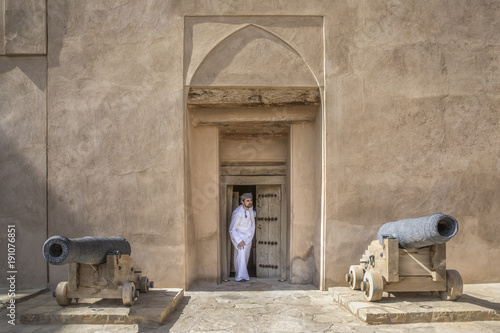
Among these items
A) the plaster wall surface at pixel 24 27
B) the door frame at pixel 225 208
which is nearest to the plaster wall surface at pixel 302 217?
the door frame at pixel 225 208

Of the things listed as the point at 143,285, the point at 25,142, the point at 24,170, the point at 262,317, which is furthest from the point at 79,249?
the point at 25,142

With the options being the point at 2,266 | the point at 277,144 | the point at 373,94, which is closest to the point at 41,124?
the point at 2,266

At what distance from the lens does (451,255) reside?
7617mm

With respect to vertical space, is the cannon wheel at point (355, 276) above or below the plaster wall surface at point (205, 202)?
below

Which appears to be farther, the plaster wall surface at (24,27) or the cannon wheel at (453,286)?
the plaster wall surface at (24,27)

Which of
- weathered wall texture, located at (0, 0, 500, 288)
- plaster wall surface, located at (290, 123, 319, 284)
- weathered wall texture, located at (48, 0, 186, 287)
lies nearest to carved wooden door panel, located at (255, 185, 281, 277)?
plaster wall surface, located at (290, 123, 319, 284)

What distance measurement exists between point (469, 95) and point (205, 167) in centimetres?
444

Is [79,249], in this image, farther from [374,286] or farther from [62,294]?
[374,286]

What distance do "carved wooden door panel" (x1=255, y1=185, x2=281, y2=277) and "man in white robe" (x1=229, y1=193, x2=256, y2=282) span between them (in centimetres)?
35

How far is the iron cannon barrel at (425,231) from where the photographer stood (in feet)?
17.8

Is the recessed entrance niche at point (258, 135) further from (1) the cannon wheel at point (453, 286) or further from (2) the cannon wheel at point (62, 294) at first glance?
(1) the cannon wheel at point (453, 286)

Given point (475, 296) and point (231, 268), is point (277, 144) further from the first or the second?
point (475, 296)

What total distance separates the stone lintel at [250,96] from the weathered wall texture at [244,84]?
0.40 ft

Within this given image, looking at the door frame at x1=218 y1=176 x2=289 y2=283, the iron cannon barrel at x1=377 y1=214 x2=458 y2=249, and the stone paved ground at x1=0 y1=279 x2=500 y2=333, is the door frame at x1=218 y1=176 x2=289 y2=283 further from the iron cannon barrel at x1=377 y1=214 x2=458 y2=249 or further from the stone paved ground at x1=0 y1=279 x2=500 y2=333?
the iron cannon barrel at x1=377 y1=214 x2=458 y2=249
